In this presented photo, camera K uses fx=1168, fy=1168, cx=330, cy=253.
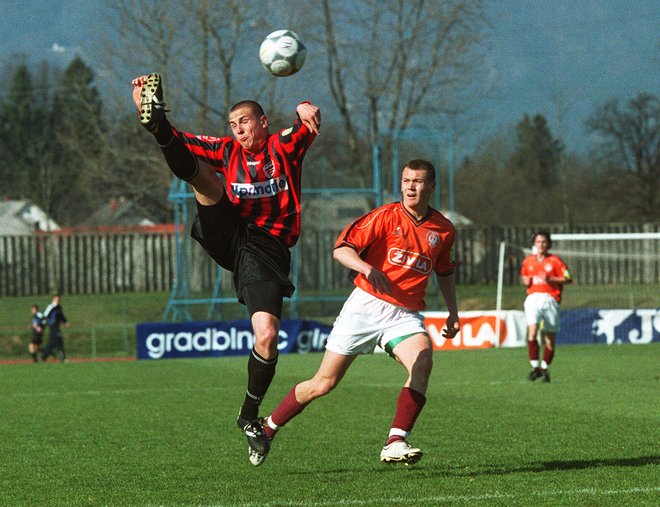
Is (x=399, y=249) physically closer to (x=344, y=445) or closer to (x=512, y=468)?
(x=512, y=468)

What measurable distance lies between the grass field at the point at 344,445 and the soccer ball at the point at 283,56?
2.83m

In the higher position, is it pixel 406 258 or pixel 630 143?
pixel 630 143

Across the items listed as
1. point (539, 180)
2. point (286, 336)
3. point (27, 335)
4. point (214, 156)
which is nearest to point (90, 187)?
point (27, 335)

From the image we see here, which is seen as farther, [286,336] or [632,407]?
[286,336]

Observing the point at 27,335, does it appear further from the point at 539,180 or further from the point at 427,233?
the point at 539,180

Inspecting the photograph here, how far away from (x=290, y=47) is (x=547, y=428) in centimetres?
428

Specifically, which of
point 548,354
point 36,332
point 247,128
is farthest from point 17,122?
point 247,128

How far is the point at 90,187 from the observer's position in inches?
1663

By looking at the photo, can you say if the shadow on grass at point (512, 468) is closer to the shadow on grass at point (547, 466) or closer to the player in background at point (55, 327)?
the shadow on grass at point (547, 466)

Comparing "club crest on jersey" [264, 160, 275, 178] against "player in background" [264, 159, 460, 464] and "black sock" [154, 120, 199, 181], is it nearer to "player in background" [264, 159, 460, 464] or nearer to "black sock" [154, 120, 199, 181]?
"black sock" [154, 120, 199, 181]

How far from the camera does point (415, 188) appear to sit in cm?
764

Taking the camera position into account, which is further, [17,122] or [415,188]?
[17,122]

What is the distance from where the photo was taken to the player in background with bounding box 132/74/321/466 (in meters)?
7.77

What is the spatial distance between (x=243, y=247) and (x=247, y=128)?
2.67 feet
